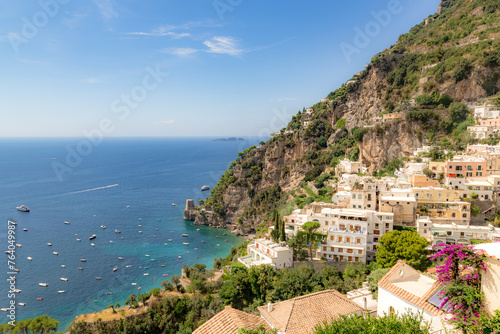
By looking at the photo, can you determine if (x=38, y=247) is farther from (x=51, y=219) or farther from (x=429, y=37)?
(x=429, y=37)

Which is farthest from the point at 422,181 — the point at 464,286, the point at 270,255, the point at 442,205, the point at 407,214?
the point at 464,286

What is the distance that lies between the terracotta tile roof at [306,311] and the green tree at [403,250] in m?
7.75

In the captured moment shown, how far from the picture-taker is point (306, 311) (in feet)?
39.5

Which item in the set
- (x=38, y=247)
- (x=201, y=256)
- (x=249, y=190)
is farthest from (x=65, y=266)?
(x=249, y=190)

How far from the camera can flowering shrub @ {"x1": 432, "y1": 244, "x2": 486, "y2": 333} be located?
6344 millimetres

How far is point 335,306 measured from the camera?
1293 cm

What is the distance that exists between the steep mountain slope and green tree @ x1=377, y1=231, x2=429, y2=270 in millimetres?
19365

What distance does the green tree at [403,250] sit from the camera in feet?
63.9

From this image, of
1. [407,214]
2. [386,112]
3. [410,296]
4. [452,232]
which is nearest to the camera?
[410,296]

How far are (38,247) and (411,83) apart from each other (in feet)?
186

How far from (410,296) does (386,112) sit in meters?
41.6

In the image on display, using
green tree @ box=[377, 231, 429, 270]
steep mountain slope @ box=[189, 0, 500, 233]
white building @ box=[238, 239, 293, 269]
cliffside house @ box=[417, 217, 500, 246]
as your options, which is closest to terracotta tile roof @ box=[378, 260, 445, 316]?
green tree @ box=[377, 231, 429, 270]

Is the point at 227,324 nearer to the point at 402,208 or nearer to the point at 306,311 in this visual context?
the point at 306,311

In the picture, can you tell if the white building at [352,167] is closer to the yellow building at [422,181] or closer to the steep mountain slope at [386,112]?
the steep mountain slope at [386,112]
